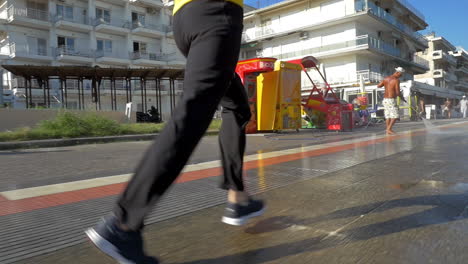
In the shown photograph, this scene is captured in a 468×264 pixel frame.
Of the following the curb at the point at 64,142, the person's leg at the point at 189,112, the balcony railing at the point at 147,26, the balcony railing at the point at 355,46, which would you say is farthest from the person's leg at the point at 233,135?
the balcony railing at the point at 147,26

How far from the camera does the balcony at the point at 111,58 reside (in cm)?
3734

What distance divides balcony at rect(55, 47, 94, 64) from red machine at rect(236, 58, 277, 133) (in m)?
30.3

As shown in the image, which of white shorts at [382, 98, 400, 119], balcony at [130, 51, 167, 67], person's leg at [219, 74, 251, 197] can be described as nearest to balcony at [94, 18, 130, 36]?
balcony at [130, 51, 167, 67]

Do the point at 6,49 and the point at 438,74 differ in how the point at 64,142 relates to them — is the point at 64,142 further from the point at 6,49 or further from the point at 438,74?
the point at 438,74

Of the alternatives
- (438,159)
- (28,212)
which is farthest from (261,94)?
(28,212)

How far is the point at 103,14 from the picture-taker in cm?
3903

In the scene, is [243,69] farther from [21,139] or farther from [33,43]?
[33,43]

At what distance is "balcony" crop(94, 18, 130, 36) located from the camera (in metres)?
37.2

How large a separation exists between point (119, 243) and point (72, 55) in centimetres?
3893

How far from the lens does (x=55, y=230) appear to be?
6.84ft

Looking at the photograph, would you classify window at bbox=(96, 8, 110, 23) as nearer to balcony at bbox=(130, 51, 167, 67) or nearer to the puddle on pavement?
balcony at bbox=(130, 51, 167, 67)

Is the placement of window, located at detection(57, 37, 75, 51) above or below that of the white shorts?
above

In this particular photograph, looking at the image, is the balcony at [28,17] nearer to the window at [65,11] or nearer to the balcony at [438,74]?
the window at [65,11]

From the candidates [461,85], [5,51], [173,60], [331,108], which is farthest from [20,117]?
[461,85]
